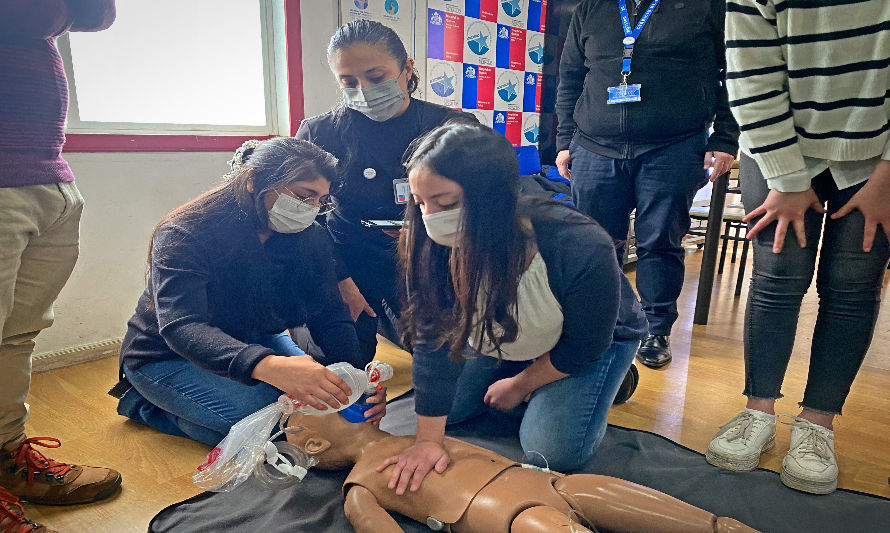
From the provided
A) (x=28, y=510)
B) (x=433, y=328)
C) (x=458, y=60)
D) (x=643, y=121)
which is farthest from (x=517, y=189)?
(x=458, y=60)

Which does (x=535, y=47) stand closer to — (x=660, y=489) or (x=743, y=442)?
(x=743, y=442)

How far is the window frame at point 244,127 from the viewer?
2.14m

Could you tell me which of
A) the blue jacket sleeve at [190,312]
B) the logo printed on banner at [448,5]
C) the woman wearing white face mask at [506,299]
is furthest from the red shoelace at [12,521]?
the logo printed on banner at [448,5]

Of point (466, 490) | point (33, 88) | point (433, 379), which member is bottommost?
point (466, 490)

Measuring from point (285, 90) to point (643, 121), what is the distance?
1676mm

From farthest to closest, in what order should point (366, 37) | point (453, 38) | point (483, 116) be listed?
point (483, 116) < point (453, 38) < point (366, 37)

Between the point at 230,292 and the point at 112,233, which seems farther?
the point at 112,233

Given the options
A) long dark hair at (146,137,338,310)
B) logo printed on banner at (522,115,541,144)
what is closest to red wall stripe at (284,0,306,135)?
long dark hair at (146,137,338,310)

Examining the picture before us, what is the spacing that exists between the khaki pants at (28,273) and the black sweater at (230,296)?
0.20 metres

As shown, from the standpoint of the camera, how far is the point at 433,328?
1264 mm

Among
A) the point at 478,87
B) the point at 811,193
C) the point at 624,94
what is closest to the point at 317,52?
the point at 478,87

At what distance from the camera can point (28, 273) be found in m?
1.26

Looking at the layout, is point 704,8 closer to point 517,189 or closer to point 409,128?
point 409,128

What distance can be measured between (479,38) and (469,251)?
10.1ft
